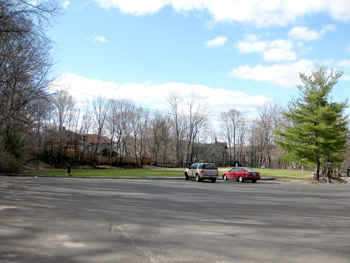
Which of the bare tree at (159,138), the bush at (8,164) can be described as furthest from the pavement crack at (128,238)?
the bare tree at (159,138)

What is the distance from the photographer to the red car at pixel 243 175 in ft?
95.7

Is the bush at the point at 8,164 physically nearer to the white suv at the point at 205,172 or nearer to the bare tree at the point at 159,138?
the white suv at the point at 205,172

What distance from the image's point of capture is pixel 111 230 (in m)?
7.19

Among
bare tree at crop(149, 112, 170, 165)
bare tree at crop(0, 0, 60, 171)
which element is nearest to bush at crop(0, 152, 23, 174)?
bare tree at crop(0, 0, 60, 171)

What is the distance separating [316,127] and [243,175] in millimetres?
10979

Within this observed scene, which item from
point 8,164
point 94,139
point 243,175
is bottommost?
point 243,175

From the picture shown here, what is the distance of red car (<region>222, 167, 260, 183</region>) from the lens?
29.2 metres

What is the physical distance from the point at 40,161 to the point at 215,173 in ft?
116

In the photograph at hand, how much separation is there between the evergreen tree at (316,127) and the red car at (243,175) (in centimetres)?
886

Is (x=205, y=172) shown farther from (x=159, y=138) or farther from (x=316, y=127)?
(x=159, y=138)

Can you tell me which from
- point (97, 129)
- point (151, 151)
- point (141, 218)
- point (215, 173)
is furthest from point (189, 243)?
point (151, 151)

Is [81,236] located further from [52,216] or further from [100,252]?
[52,216]

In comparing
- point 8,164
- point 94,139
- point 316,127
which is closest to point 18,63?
point 8,164

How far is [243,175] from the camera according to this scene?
1164 inches
